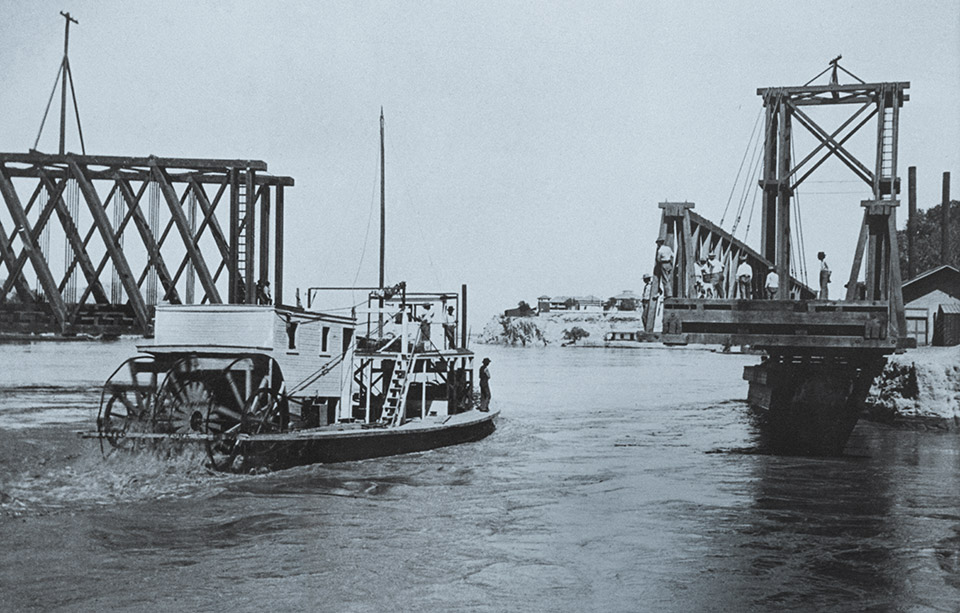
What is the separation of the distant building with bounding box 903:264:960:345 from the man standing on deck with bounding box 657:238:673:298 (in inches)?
1592

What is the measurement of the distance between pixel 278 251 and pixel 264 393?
42.5 feet

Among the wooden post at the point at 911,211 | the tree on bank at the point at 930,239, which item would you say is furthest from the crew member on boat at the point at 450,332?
the tree on bank at the point at 930,239

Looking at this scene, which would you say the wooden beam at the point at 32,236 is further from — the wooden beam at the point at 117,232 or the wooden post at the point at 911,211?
the wooden post at the point at 911,211

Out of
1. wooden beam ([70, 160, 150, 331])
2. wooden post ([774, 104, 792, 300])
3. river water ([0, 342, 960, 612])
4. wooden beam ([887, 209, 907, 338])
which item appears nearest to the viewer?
river water ([0, 342, 960, 612])

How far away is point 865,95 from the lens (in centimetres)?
2711

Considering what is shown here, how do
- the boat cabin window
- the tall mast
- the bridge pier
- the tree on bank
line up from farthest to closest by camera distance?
the tree on bank → the tall mast → the bridge pier → the boat cabin window

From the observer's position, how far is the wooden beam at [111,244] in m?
34.3

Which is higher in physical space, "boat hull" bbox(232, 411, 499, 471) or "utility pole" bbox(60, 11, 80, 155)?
"utility pole" bbox(60, 11, 80, 155)

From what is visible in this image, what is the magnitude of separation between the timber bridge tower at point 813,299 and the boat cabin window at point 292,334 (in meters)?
10.3

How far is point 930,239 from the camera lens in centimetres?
9338

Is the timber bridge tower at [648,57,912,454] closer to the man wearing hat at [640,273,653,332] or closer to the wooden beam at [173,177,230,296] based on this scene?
the man wearing hat at [640,273,653,332]

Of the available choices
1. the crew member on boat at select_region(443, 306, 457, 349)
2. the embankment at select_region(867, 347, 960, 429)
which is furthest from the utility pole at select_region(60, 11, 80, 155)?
the embankment at select_region(867, 347, 960, 429)

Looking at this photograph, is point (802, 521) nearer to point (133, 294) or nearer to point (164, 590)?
point (164, 590)

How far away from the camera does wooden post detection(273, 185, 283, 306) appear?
3691 centimetres
